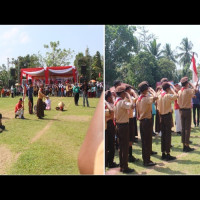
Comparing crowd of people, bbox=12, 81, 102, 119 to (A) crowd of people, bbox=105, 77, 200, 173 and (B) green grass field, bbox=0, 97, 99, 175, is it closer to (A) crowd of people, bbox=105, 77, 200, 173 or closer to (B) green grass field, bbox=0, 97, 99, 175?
(B) green grass field, bbox=0, 97, 99, 175

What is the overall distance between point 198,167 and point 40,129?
428 cm

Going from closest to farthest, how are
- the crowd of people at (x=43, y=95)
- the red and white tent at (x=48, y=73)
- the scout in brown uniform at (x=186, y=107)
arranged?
the scout in brown uniform at (x=186, y=107), the crowd of people at (x=43, y=95), the red and white tent at (x=48, y=73)

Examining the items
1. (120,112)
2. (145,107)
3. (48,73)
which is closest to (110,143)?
(120,112)

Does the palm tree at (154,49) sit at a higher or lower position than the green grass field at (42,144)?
higher

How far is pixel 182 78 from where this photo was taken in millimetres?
4254

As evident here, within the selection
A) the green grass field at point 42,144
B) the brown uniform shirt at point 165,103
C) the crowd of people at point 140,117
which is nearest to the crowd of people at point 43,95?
the green grass field at point 42,144

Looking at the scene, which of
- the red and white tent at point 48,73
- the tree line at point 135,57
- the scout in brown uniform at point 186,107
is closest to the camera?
the tree line at point 135,57


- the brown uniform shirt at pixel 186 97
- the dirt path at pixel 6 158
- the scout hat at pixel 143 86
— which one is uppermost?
the scout hat at pixel 143 86

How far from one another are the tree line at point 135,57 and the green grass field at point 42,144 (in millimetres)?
1689

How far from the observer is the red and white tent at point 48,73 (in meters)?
8.16

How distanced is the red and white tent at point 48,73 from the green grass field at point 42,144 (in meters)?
1.52

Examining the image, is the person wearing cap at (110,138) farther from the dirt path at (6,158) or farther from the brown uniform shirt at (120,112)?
the dirt path at (6,158)

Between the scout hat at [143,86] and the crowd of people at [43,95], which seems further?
the crowd of people at [43,95]
